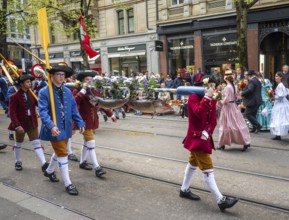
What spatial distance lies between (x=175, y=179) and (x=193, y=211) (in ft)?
4.33

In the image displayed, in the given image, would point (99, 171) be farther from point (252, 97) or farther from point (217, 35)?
point (217, 35)

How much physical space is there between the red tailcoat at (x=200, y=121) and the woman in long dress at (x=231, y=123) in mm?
3250

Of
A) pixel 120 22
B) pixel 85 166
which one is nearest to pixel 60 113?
pixel 85 166

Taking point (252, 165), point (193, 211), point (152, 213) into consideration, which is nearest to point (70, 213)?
point (152, 213)

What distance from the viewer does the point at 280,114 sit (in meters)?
8.93

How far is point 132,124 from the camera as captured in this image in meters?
12.0

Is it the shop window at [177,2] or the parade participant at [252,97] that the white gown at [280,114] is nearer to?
the parade participant at [252,97]

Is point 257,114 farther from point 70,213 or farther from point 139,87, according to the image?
point 70,213

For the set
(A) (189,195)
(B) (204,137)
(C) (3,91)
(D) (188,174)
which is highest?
(C) (3,91)

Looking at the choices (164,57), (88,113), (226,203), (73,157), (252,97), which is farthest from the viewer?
(164,57)

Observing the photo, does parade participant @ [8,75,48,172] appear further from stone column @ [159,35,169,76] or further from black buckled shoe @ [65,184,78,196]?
stone column @ [159,35,169,76]

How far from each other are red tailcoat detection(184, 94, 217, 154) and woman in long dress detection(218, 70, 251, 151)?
3.25 meters

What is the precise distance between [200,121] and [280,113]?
5065 millimetres

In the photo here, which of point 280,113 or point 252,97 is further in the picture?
point 252,97
